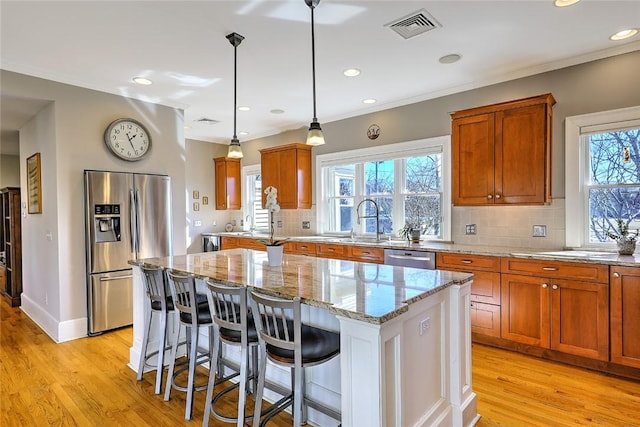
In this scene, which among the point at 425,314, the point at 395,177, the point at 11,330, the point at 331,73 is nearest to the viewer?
the point at 425,314

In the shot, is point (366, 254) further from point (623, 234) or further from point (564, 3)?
point (564, 3)

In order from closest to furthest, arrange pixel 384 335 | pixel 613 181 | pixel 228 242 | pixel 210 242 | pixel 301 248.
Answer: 1. pixel 384 335
2. pixel 613 181
3. pixel 301 248
4. pixel 228 242
5. pixel 210 242

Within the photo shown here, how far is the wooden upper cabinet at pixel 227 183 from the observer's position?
22.1 ft

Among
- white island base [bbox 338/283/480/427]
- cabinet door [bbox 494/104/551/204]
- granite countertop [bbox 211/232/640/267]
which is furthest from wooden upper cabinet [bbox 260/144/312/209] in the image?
white island base [bbox 338/283/480/427]

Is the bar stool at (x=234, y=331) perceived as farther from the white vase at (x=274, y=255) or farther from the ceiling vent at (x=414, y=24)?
the ceiling vent at (x=414, y=24)

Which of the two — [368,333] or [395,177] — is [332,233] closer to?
[395,177]

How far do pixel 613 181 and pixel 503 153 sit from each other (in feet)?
3.14

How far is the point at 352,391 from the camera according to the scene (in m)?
1.59

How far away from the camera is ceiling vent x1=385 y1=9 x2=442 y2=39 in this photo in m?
2.56

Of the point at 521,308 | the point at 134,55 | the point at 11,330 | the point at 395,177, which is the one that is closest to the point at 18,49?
the point at 134,55

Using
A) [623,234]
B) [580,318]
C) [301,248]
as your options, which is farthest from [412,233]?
[623,234]

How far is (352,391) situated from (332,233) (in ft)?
12.9

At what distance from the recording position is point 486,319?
3.38 metres

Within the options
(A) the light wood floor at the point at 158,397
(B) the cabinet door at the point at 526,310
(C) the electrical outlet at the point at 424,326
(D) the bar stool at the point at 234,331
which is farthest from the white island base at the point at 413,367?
A: (B) the cabinet door at the point at 526,310
